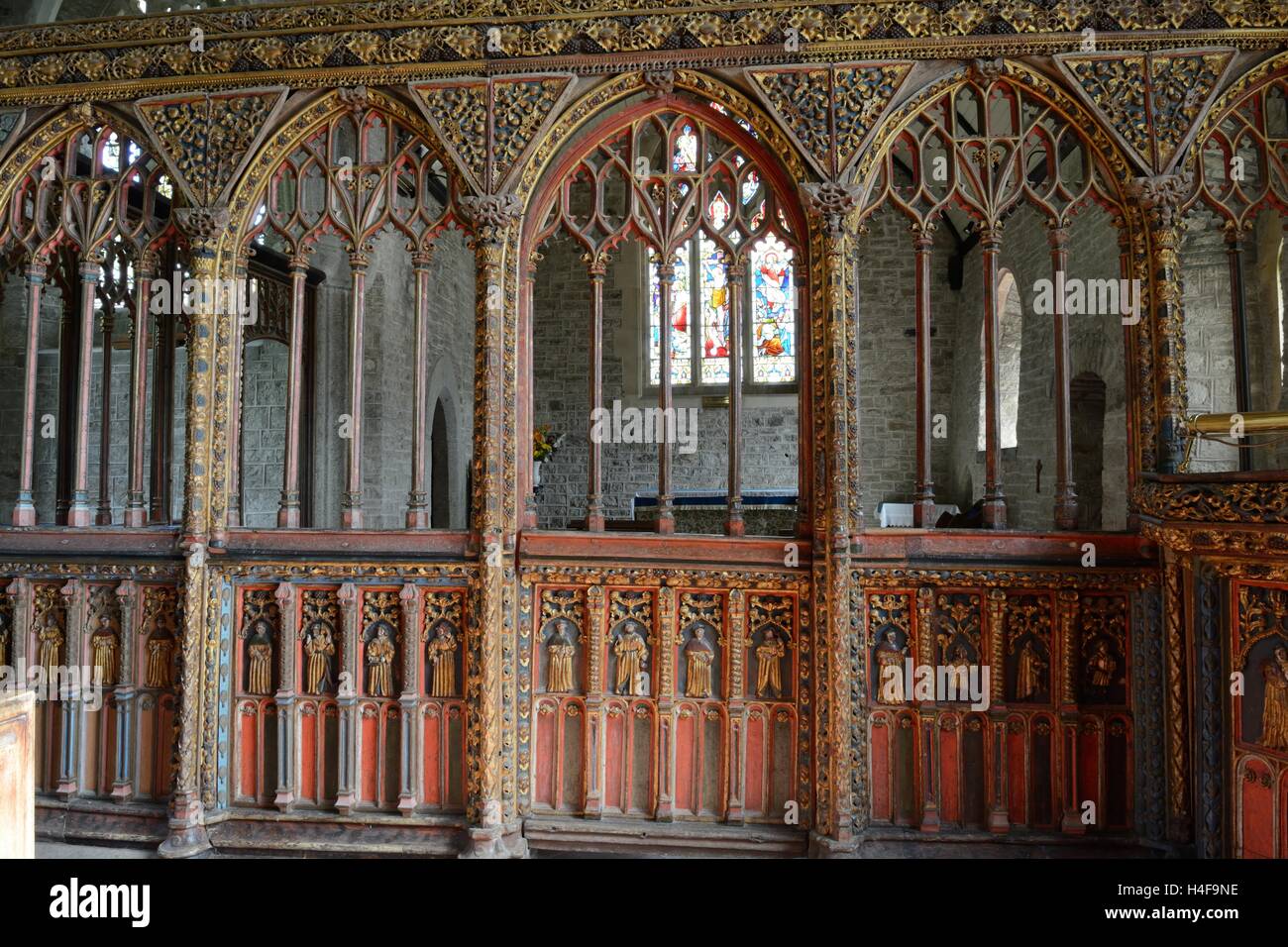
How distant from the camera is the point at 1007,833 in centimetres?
392

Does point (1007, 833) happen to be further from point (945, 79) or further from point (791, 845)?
point (945, 79)

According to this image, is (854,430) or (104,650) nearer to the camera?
(854,430)

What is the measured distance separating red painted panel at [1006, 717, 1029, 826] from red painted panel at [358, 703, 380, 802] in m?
3.17

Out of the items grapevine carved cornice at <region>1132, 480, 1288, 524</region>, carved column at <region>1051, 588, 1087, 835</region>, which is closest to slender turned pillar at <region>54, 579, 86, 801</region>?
carved column at <region>1051, 588, 1087, 835</region>

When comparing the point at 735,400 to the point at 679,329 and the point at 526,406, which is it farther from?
the point at 679,329

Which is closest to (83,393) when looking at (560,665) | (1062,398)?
(560,665)

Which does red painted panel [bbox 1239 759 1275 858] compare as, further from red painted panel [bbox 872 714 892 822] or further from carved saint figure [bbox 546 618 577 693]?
carved saint figure [bbox 546 618 577 693]

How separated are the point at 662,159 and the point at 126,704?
4016 mm

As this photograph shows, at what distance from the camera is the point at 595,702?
411 cm

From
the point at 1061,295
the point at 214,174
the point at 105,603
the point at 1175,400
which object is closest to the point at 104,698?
the point at 105,603

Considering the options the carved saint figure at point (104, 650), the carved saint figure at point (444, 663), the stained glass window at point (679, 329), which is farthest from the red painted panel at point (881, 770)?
the stained glass window at point (679, 329)

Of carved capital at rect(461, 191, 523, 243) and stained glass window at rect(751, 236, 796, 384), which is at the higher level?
stained glass window at rect(751, 236, 796, 384)

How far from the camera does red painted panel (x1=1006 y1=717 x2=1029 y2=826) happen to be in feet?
12.9

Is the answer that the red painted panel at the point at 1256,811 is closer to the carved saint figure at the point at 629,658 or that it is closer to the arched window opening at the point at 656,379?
the carved saint figure at the point at 629,658
